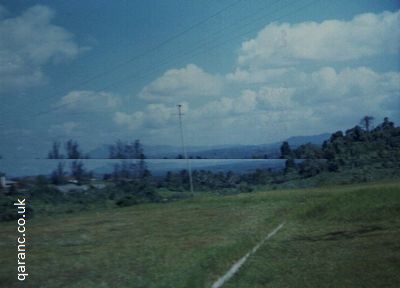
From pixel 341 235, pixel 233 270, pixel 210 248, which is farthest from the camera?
pixel 341 235

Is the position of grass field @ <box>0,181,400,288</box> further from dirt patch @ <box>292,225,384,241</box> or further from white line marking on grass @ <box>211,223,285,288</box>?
white line marking on grass @ <box>211,223,285,288</box>

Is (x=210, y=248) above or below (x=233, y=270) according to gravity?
above

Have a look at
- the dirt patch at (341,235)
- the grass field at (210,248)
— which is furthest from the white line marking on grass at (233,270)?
the dirt patch at (341,235)

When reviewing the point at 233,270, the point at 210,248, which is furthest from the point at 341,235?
the point at 233,270

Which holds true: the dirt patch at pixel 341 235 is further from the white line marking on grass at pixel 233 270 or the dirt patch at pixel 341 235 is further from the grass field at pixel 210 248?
the white line marking on grass at pixel 233 270

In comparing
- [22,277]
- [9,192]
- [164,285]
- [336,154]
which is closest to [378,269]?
[164,285]

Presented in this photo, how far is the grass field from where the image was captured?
8172 mm

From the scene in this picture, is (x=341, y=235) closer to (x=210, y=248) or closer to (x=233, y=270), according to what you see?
(x=210, y=248)

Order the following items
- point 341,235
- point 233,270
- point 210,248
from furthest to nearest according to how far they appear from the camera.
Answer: point 341,235 < point 210,248 < point 233,270

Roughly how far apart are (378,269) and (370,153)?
29242 millimetres

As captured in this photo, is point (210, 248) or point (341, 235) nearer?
point (210, 248)

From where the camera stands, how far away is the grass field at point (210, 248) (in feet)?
26.8

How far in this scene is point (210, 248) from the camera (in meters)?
10.9

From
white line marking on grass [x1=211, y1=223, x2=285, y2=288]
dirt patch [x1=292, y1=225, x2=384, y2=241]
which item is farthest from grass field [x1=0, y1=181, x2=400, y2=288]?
white line marking on grass [x1=211, y1=223, x2=285, y2=288]
